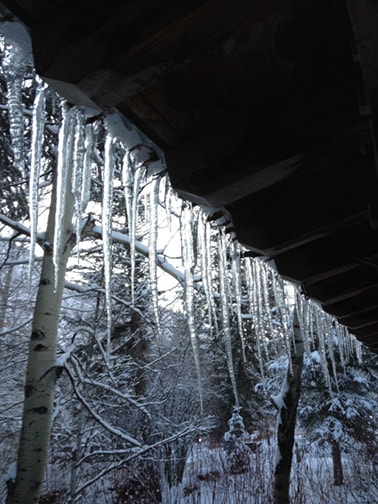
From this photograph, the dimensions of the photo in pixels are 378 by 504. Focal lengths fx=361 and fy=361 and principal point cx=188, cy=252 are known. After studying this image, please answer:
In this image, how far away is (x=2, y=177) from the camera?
15.3 ft

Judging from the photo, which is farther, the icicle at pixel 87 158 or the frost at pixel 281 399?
the frost at pixel 281 399

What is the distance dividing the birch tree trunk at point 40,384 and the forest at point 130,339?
1cm

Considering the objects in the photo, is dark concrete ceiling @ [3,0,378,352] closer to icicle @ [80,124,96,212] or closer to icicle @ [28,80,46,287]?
icicle @ [80,124,96,212]

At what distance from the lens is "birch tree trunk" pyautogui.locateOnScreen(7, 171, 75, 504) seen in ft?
11.9

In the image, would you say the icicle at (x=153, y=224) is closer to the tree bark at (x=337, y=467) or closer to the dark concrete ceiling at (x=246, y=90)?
the dark concrete ceiling at (x=246, y=90)

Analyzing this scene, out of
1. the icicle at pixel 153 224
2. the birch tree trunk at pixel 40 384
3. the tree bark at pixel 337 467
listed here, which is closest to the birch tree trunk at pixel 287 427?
the birch tree trunk at pixel 40 384

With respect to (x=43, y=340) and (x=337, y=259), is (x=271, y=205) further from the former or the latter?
(x=43, y=340)

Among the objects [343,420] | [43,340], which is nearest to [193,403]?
[343,420]

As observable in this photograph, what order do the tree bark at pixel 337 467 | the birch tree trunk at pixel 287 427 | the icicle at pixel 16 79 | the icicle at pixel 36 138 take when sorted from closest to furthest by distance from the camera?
the icicle at pixel 16 79 → the icicle at pixel 36 138 → the birch tree trunk at pixel 287 427 → the tree bark at pixel 337 467

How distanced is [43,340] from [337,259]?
11.4 ft

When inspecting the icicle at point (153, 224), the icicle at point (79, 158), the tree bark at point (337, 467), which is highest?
the icicle at point (79, 158)

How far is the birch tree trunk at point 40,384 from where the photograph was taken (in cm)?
362

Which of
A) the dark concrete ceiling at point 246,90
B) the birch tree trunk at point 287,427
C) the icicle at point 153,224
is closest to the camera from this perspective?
the dark concrete ceiling at point 246,90

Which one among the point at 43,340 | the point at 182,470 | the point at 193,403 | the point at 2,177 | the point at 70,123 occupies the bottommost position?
the point at 182,470
